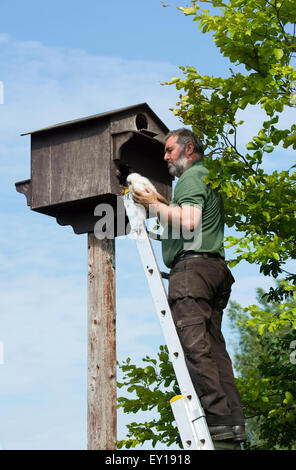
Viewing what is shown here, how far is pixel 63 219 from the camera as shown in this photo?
20.4 feet

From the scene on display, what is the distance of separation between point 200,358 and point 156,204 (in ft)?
3.72

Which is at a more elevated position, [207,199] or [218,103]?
[218,103]

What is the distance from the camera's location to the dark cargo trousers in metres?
4.18

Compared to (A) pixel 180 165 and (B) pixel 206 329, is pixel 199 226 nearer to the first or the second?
(A) pixel 180 165

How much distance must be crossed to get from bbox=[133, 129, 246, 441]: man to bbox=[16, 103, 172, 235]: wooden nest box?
0.97m

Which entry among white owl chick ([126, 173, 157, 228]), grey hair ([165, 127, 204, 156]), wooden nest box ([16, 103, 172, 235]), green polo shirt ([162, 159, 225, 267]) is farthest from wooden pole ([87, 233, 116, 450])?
grey hair ([165, 127, 204, 156])

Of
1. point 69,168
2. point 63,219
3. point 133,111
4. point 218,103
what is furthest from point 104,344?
point 218,103

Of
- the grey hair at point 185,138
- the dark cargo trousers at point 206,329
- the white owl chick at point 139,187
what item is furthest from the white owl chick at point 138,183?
the dark cargo trousers at point 206,329

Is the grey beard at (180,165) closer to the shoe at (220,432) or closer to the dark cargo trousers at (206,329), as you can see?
the dark cargo trousers at (206,329)

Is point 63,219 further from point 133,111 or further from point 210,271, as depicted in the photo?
point 210,271

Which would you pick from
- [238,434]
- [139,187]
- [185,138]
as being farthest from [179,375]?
[185,138]
